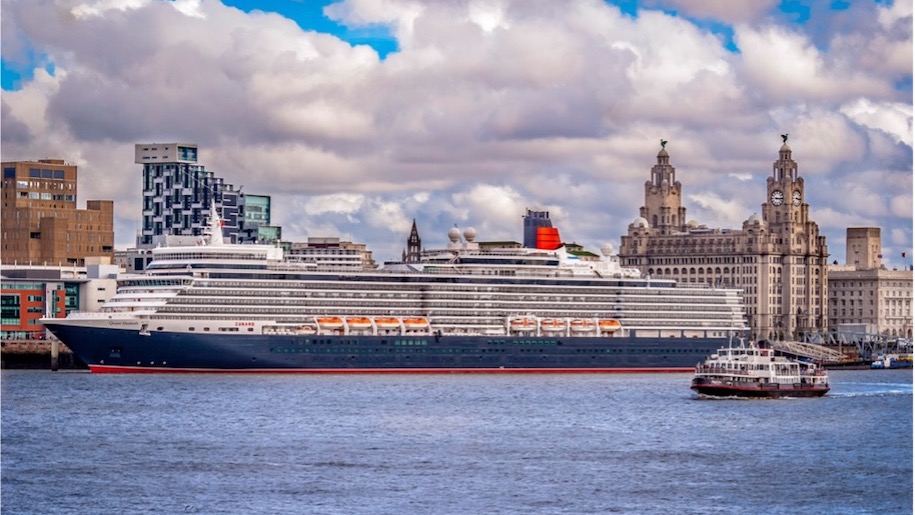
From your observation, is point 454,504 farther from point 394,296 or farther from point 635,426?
point 394,296

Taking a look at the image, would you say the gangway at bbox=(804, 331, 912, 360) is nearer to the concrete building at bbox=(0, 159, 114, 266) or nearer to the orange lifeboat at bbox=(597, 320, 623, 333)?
the orange lifeboat at bbox=(597, 320, 623, 333)

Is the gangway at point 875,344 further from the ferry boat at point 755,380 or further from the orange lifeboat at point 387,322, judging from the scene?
the ferry boat at point 755,380

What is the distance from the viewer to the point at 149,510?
54.9 m

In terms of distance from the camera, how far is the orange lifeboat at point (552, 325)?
134 m

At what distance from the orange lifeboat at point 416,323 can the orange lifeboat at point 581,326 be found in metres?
11.6

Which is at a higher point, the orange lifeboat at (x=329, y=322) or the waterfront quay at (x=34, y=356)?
the orange lifeboat at (x=329, y=322)

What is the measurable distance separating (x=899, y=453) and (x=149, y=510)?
29672 millimetres

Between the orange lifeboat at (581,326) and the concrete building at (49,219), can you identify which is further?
the concrete building at (49,219)

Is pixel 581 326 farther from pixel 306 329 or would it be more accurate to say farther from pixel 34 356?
pixel 34 356

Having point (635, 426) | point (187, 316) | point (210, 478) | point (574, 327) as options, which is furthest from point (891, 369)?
point (210, 478)

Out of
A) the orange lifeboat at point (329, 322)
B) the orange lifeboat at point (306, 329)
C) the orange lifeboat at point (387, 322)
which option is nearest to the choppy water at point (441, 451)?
the orange lifeboat at point (306, 329)

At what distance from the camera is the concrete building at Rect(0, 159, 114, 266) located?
186m

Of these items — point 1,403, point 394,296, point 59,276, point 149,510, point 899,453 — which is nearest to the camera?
point 149,510

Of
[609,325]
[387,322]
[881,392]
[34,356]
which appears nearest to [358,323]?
[387,322]
